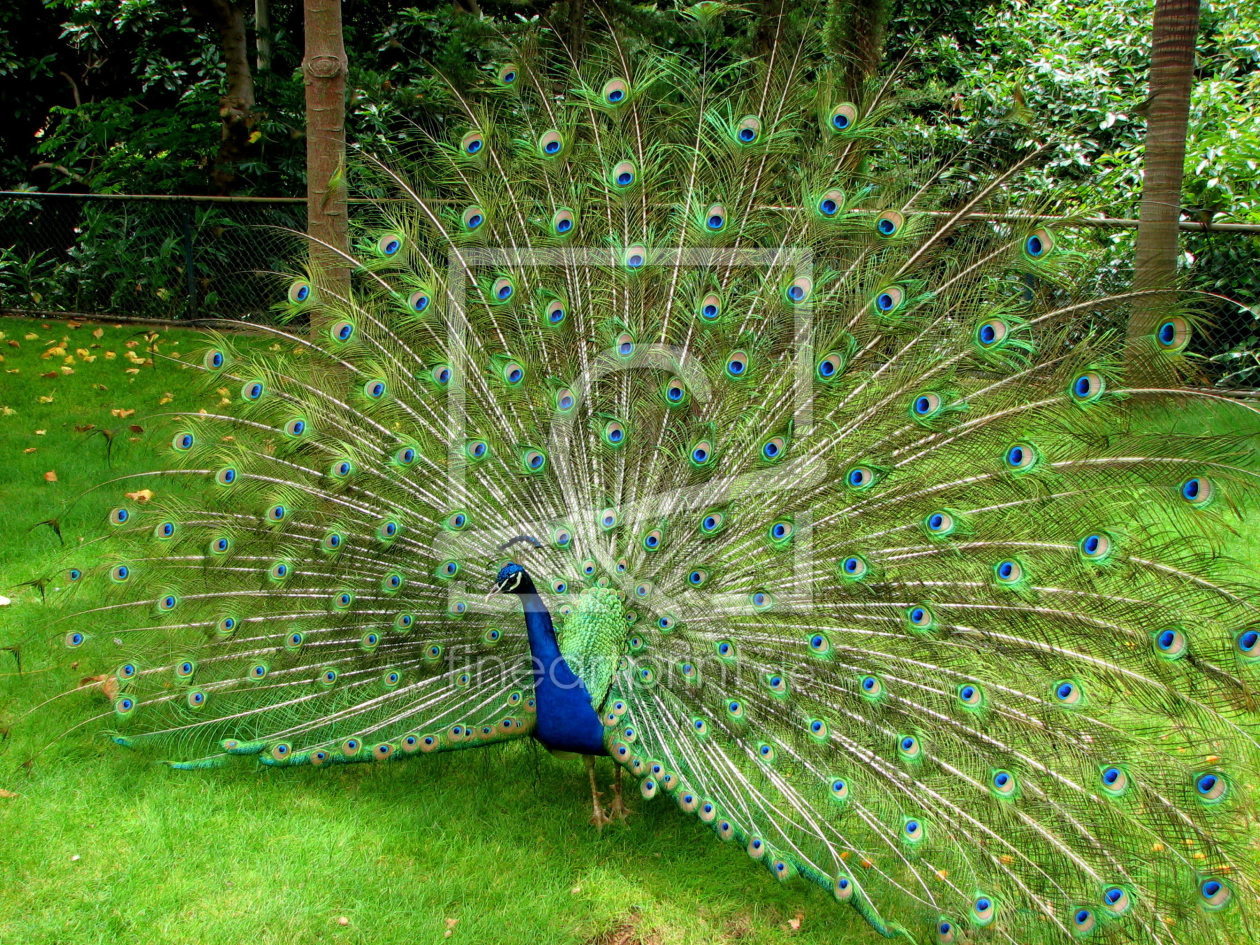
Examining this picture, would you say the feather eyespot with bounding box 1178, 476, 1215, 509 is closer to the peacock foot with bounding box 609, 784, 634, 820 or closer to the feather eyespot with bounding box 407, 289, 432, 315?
the peacock foot with bounding box 609, 784, 634, 820

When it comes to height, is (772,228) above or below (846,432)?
above

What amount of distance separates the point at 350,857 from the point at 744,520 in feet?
5.68

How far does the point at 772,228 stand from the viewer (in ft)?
11.8

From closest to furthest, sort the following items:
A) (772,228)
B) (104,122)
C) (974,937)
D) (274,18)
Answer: (974,937), (772,228), (104,122), (274,18)

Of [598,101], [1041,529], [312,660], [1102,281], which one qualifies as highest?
[598,101]

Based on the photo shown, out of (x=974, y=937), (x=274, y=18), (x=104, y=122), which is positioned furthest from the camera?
(x=274, y=18)

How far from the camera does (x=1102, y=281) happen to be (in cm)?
339

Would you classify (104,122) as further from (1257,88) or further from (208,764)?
(1257,88)

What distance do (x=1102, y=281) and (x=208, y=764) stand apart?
138 inches

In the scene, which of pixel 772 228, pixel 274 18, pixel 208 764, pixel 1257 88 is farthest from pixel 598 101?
pixel 274 18

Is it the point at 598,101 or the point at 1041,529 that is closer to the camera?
the point at 1041,529

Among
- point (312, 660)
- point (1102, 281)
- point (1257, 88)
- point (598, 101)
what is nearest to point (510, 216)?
point (598, 101)

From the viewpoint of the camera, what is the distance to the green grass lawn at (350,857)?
3117 millimetres

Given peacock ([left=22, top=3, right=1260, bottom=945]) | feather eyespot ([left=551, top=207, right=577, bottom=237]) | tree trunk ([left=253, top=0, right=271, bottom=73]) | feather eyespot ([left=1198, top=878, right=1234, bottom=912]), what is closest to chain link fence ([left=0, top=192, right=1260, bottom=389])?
tree trunk ([left=253, top=0, right=271, bottom=73])
